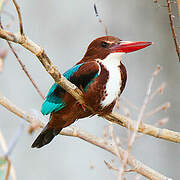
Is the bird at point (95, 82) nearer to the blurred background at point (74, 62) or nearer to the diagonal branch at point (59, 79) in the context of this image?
the diagonal branch at point (59, 79)

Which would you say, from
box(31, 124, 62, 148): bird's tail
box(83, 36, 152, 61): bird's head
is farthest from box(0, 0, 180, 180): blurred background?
box(83, 36, 152, 61): bird's head

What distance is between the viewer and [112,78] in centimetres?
144

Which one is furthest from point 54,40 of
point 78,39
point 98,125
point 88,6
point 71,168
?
point 71,168

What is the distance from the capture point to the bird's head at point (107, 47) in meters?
1.43

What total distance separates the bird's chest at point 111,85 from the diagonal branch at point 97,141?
134mm

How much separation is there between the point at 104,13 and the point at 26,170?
4.02 ft

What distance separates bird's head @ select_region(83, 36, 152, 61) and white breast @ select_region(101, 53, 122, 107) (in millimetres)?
21

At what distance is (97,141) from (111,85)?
0.20 m

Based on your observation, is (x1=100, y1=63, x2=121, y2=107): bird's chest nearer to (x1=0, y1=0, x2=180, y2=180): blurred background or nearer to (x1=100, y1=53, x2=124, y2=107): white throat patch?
(x1=100, y1=53, x2=124, y2=107): white throat patch

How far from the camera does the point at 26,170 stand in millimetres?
2686

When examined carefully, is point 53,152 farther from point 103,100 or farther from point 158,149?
point 103,100

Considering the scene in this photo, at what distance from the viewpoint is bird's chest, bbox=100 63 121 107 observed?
1437 millimetres

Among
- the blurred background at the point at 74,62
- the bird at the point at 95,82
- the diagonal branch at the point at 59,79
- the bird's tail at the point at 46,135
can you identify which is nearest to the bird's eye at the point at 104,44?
the bird at the point at 95,82

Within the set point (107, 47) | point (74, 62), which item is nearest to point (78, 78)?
point (107, 47)
